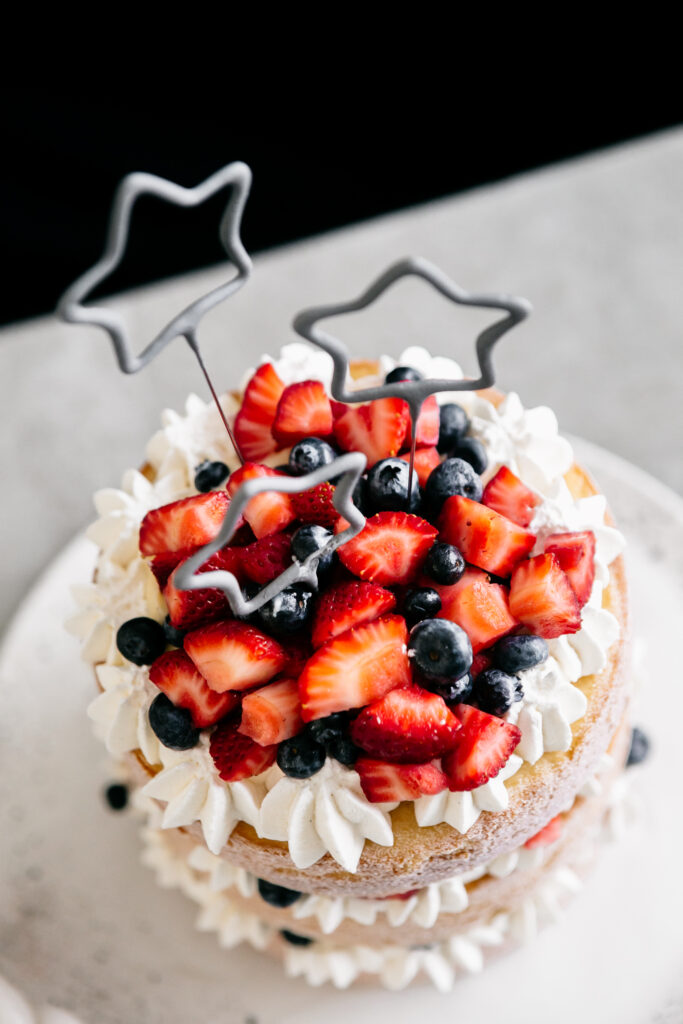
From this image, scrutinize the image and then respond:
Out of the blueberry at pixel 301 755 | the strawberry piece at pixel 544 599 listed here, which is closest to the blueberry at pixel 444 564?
the strawberry piece at pixel 544 599

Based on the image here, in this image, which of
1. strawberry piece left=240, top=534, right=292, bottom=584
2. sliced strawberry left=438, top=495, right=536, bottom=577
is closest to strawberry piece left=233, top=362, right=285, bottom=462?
strawberry piece left=240, top=534, right=292, bottom=584

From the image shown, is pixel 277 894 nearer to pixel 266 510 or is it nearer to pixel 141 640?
pixel 141 640

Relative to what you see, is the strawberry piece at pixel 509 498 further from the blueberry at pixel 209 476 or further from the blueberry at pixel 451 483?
the blueberry at pixel 209 476

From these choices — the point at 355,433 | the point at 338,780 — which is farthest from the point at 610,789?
the point at 355,433

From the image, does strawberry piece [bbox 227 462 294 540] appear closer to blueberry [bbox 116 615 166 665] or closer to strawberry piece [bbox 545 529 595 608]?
blueberry [bbox 116 615 166 665]

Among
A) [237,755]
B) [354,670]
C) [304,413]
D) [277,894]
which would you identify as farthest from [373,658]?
[277,894]
